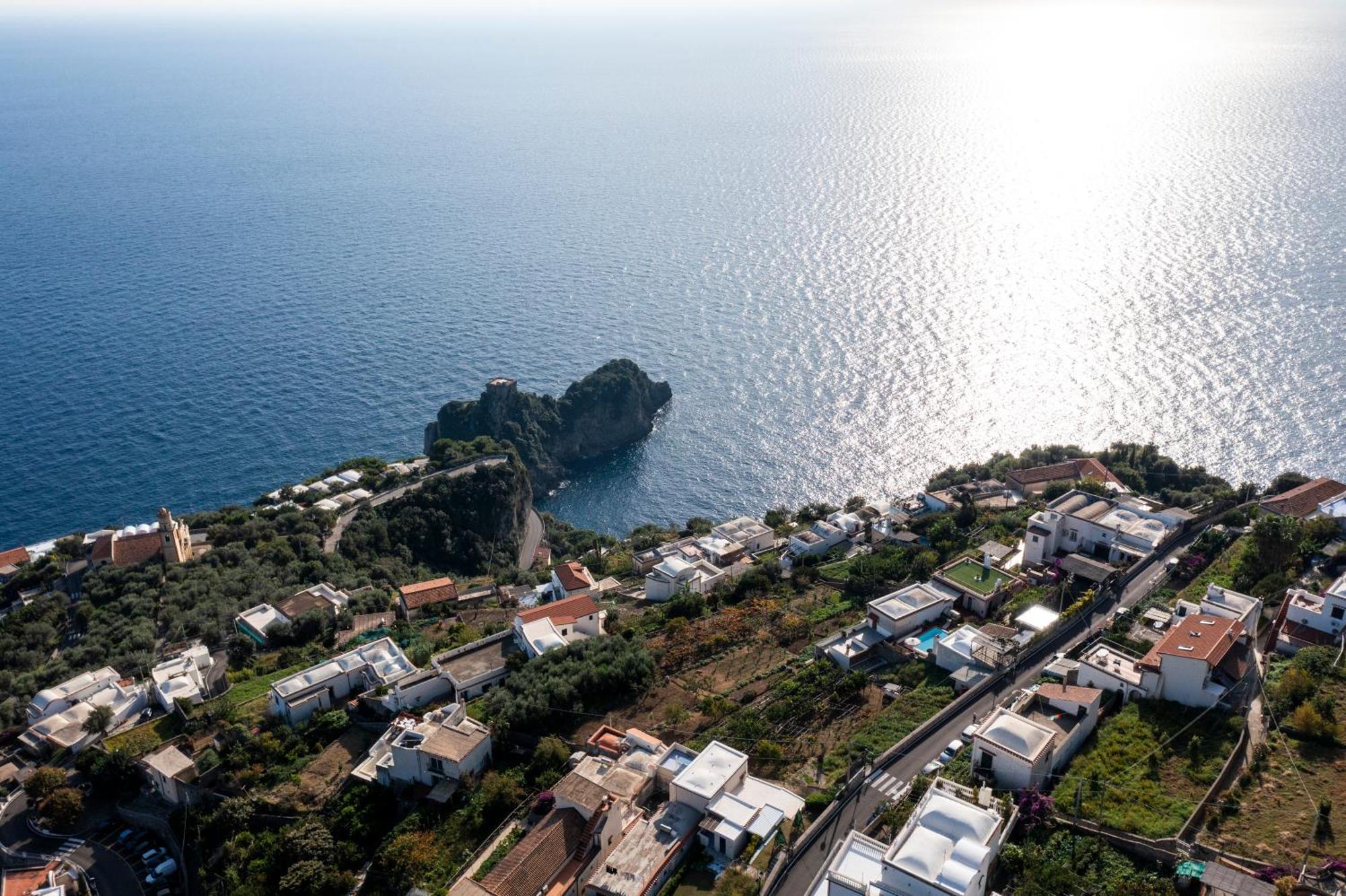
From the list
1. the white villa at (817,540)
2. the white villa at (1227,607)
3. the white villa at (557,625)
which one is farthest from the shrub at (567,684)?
the white villa at (1227,607)

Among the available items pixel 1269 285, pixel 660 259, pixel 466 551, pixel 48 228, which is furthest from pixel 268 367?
pixel 1269 285

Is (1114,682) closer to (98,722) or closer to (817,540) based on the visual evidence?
(817,540)

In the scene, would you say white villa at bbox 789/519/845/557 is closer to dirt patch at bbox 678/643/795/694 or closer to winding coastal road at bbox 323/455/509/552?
dirt patch at bbox 678/643/795/694

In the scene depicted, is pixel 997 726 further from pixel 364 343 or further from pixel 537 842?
pixel 364 343

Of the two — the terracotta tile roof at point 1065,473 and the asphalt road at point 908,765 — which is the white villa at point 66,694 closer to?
the asphalt road at point 908,765

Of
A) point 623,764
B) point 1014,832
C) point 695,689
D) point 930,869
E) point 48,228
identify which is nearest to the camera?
point 930,869
